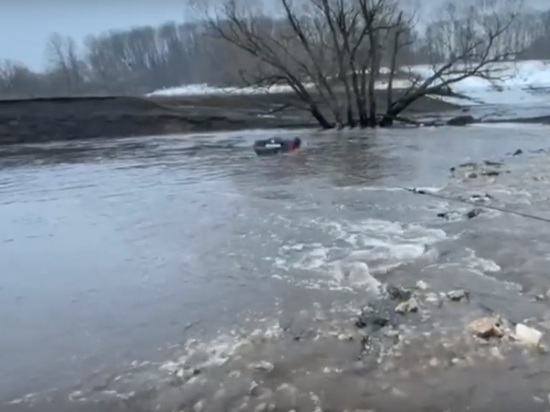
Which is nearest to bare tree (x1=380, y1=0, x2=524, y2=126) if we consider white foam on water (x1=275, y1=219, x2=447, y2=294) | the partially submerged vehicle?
the partially submerged vehicle

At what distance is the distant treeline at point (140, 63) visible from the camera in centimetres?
7188

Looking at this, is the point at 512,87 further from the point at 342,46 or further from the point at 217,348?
the point at 217,348

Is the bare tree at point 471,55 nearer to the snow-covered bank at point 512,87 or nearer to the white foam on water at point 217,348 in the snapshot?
the snow-covered bank at point 512,87

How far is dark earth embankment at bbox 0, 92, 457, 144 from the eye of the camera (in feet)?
110

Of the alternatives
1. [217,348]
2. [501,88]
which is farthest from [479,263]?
[501,88]

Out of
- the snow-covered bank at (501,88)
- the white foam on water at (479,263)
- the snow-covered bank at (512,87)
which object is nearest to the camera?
the white foam on water at (479,263)

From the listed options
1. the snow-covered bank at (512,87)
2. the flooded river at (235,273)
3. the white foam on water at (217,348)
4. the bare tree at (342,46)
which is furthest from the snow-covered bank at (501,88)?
the white foam on water at (217,348)

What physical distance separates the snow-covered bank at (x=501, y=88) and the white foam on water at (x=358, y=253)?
99.6 feet

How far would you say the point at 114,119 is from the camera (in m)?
36.0

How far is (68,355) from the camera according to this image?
5.43m

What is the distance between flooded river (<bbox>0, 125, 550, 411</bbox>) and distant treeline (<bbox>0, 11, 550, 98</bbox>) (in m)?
48.3

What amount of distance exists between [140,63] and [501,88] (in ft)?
224

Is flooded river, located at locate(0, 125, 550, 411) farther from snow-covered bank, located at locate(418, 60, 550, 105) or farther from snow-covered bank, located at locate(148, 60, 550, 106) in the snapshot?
snow-covered bank, located at locate(418, 60, 550, 105)

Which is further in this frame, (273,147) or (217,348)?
(273,147)
